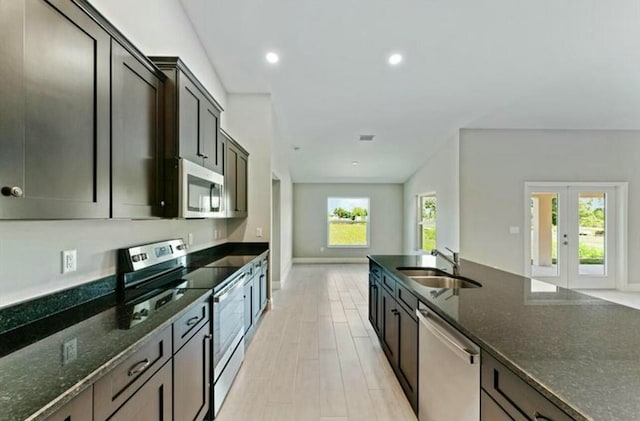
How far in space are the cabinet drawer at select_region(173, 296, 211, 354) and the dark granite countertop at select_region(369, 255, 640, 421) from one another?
Result: 4.25 ft

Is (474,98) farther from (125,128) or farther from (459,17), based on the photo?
(125,128)

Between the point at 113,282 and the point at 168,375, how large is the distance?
801mm

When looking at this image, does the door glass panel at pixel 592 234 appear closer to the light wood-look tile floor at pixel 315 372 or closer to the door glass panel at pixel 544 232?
the door glass panel at pixel 544 232

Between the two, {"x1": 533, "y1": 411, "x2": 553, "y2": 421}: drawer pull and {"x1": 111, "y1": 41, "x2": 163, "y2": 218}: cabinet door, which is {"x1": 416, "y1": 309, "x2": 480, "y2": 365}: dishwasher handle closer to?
{"x1": 533, "y1": 411, "x2": 553, "y2": 421}: drawer pull

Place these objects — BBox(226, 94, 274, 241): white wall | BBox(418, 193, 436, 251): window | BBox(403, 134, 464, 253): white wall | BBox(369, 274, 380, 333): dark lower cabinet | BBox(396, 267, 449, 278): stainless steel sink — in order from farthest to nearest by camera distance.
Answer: BBox(418, 193, 436, 251): window → BBox(403, 134, 464, 253): white wall → BBox(226, 94, 274, 241): white wall → BBox(369, 274, 380, 333): dark lower cabinet → BBox(396, 267, 449, 278): stainless steel sink

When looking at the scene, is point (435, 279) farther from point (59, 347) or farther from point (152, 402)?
point (59, 347)

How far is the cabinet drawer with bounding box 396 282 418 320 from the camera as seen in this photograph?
205 cm

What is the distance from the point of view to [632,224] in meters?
5.62

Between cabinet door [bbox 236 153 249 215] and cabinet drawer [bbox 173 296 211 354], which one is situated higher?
cabinet door [bbox 236 153 249 215]

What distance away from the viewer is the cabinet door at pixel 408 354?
2037 mm

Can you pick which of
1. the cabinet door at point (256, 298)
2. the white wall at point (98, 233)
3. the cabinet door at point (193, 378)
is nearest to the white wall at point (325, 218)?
the cabinet door at point (256, 298)

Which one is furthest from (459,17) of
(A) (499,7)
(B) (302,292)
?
(B) (302,292)

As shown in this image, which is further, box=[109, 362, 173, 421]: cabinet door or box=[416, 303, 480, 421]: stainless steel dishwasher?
box=[416, 303, 480, 421]: stainless steel dishwasher

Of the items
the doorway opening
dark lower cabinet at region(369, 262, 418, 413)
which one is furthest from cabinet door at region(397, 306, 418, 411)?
the doorway opening
